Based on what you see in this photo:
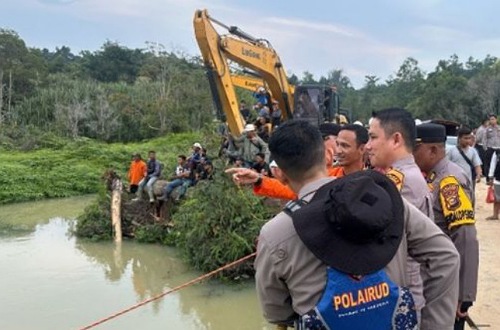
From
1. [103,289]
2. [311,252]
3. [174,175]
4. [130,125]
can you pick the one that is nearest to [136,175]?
[174,175]

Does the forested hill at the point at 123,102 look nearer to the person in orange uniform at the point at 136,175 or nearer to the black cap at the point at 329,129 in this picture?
the person in orange uniform at the point at 136,175

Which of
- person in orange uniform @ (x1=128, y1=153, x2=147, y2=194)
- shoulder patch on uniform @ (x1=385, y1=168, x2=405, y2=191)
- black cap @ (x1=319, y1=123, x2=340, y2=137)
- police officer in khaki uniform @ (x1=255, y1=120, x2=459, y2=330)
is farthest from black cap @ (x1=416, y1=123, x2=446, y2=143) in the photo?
person in orange uniform @ (x1=128, y1=153, x2=147, y2=194)

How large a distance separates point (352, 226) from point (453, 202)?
1417 mm

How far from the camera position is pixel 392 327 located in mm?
1504

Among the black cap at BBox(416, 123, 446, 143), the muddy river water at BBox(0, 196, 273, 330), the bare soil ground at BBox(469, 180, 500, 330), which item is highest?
the black cap at BBox(416, 123, 446, 143)

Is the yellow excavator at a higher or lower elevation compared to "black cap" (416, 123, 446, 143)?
higher

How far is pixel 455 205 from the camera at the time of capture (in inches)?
103

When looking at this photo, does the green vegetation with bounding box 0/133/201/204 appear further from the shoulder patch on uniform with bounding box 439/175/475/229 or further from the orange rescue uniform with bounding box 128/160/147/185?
the shoulder patch on uniform with bounding box 439/175/475/229

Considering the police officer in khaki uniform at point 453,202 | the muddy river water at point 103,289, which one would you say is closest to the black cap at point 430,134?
the police officer in khaki uniform at point 453,202

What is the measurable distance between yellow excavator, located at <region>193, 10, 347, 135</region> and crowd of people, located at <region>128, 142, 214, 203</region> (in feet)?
3.29

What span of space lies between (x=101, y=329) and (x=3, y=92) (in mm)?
34607

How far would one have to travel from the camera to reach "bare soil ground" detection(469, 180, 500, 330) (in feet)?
16.8

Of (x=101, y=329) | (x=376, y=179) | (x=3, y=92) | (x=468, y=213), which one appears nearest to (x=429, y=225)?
(x=376, y=179)

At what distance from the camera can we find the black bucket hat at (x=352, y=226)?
4.54ft
